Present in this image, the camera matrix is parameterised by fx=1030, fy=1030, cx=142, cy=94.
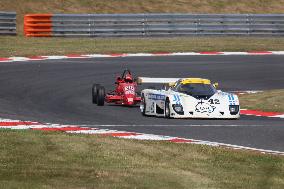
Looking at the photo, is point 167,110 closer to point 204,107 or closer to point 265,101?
point 204,107

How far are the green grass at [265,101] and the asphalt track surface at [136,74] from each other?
73.0 inches

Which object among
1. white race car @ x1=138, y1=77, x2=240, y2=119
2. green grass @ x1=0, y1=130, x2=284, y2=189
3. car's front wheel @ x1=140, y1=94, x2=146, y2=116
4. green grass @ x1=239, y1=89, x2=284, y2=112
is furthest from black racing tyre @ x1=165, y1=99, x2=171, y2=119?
green grass @ x1=0, y1=130, x2=284, y2=189

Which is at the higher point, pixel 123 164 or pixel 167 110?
pixel 167 110

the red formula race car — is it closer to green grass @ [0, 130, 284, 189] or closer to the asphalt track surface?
the asphalt track surface

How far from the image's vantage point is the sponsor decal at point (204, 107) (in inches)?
936

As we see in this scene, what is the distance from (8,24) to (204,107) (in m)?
22.4

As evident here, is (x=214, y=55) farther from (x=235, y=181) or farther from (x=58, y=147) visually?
(x=235, y=181)

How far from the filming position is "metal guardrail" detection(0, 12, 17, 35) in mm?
44031

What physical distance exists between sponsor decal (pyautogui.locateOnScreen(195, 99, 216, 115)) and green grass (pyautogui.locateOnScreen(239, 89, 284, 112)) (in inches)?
110

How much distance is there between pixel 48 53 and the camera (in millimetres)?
39406

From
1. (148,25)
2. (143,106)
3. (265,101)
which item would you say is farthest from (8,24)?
(143,106)

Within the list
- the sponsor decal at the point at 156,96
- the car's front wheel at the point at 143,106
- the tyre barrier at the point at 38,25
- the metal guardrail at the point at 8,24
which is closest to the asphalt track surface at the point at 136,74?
the car's front wheel at the point at 143,106

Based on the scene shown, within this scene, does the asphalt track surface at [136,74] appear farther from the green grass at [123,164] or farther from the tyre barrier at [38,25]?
the tyre barrier at [38,25]

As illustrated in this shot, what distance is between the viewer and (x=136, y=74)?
33969mm
